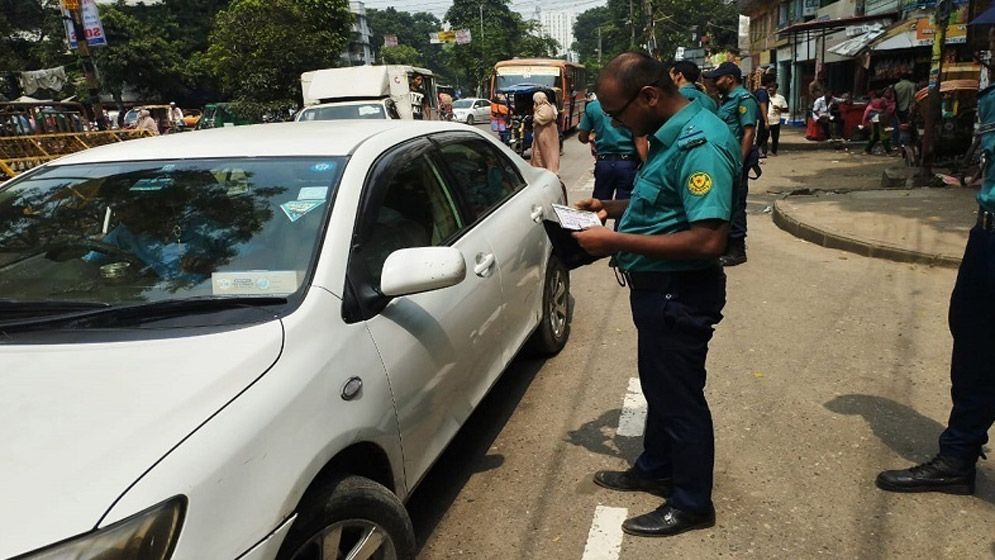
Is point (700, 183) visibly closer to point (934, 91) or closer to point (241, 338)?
point (241, 338)

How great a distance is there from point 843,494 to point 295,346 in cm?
229

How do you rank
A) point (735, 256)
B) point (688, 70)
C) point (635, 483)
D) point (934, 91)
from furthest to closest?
point (934, 91) → point (735, 256) → point (688, 70) → point (635, 483)

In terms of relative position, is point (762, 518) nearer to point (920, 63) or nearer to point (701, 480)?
point (701, 480)

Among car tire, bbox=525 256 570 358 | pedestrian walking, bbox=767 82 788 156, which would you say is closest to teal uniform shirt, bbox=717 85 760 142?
car tire, bbox=525 256 570 358

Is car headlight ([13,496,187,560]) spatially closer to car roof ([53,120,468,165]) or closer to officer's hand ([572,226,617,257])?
officer's hand ([572,226,617,257])

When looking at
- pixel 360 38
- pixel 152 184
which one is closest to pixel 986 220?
pixel 152 184

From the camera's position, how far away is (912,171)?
35.0 feet

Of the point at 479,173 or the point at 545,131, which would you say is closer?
the point at 479,173

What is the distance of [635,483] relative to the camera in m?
3.00

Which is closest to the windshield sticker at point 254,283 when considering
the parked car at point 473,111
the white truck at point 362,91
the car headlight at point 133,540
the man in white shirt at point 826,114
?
the car headlight at point 133,540

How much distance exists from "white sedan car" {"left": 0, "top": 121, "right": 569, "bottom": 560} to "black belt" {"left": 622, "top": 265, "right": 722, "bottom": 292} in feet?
2.27

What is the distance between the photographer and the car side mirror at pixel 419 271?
224cm

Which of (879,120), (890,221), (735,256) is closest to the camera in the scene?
(735,256)

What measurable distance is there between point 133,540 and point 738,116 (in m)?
5.66
